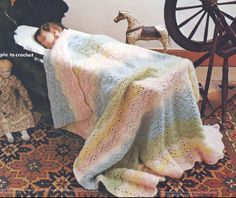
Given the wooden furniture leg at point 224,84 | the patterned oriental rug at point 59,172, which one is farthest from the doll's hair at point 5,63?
the wooden furniture leg at point 224,84

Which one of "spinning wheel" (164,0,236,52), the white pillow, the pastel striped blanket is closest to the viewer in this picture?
the pastel striped blanket

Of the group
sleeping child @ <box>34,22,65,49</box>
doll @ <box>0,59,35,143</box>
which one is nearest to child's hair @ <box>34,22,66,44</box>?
sleeping child @ <box>34,22,65,49</box>

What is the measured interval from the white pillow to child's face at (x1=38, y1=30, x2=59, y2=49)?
26 mm

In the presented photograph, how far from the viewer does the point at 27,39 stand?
6.50 ft

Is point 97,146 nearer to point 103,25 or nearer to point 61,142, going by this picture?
point 61,142

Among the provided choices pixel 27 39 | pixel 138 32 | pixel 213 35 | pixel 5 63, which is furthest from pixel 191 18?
pixel 5 63

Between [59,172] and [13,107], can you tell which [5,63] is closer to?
[13,107]

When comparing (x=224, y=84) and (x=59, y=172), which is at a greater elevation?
(x=224, y=84)

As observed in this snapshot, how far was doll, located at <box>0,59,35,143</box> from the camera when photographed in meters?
1.97

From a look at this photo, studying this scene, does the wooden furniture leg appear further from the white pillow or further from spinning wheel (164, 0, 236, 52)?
the white pillow

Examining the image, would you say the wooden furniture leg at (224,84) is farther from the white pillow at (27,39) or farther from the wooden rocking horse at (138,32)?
the white pillow at (27,39)

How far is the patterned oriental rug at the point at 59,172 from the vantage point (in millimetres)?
1701

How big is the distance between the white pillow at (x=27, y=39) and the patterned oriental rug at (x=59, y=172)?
46cm

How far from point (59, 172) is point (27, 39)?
2.33 feet
